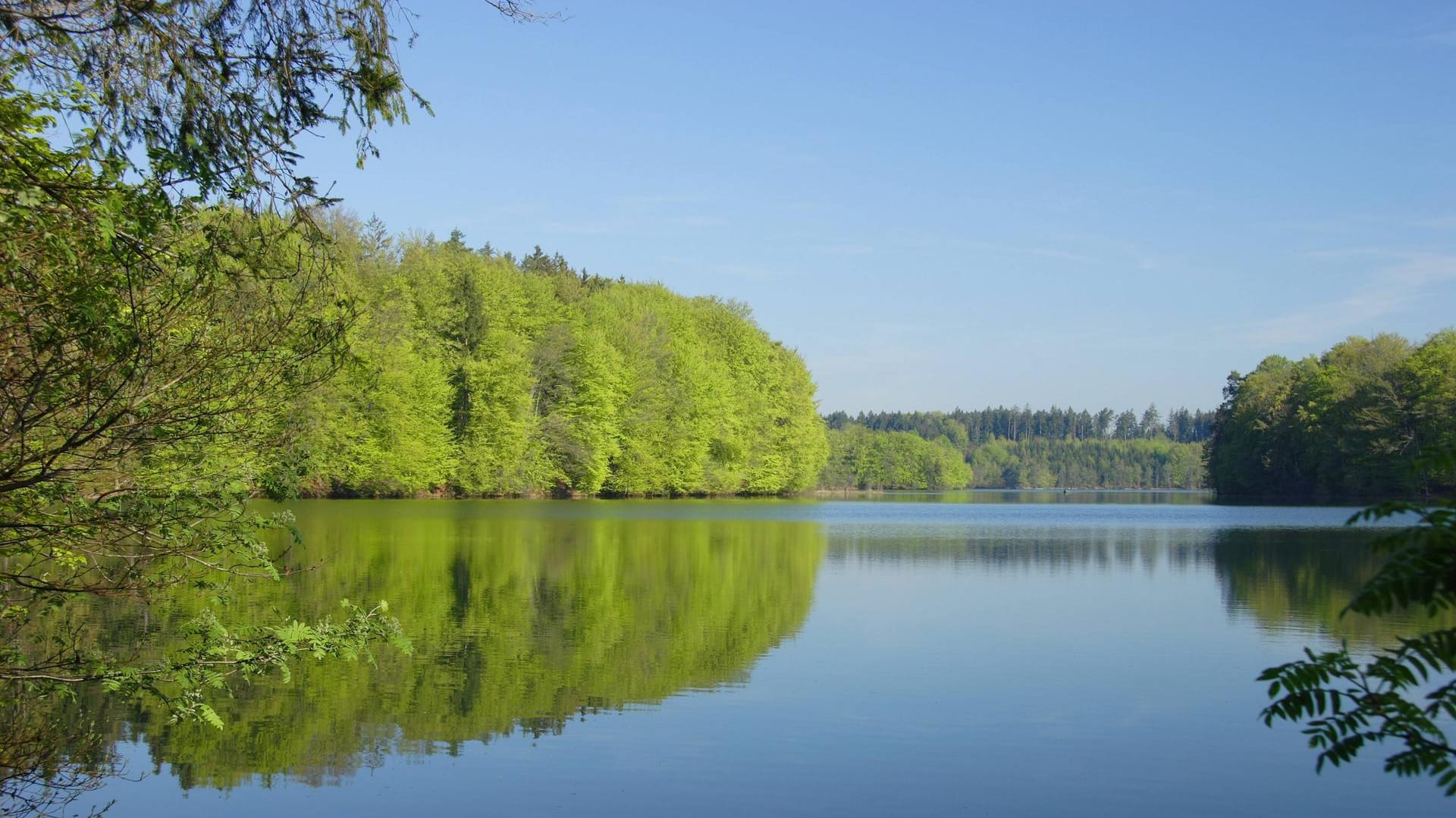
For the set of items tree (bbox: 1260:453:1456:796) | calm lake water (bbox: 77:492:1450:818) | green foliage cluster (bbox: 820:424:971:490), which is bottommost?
calm lake water (bbox: 77:492:1450:818)

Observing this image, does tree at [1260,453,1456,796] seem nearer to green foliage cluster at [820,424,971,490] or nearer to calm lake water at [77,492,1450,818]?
calm lake water at [77,492,1450,818]

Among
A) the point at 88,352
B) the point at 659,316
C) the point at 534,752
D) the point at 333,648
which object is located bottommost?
the point at 534,752

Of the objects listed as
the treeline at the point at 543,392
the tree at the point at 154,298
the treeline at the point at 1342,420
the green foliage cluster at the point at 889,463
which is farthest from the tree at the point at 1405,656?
the green foliage cluster at the point at 889,463

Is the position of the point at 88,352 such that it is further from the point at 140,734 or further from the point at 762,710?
the point at 762,710

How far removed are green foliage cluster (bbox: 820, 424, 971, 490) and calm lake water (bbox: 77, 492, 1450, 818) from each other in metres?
109

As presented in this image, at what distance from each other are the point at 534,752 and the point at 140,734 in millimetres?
3449

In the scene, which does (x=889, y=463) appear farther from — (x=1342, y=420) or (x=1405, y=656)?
(x=1405, y=656)

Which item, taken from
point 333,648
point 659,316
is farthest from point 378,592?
point 659,316

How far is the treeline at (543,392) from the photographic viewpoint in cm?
5019

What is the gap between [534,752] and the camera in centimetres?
1005

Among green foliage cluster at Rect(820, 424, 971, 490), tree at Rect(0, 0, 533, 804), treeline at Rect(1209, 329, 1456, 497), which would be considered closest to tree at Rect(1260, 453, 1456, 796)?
tree at Rect(0, 0, 533, 804)

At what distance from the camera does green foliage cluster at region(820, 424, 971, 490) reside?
14400 centimetres

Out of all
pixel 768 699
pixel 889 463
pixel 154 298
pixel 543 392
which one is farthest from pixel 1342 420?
pixel 889 463

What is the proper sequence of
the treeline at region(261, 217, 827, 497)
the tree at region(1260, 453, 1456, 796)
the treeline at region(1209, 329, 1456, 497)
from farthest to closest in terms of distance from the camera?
the treeline at region(1209, 329, 1456, 497), the treeline at region(261, 217, 827, 497), the tree at region(1260, 453, 1456, 796)
